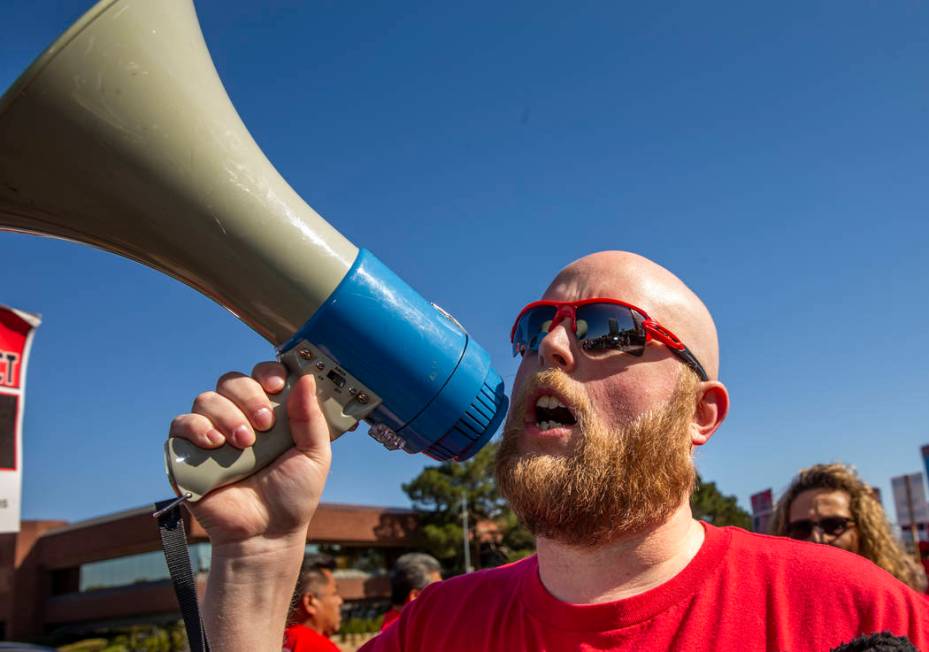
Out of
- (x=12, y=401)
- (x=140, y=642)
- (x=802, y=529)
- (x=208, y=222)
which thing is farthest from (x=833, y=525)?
(x=140, y=642)

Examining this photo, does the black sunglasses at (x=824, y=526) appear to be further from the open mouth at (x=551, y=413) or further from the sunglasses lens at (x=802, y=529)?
the open mouth at (x=551, y=413)

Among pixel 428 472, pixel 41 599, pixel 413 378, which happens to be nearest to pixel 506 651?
pixel 413 378

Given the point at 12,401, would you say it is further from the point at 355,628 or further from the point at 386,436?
the point at 355,628

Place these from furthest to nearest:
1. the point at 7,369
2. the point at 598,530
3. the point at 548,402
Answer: the point at 7,369, the point at 548,402, the point at 598,530

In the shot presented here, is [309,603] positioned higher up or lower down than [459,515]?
lower down

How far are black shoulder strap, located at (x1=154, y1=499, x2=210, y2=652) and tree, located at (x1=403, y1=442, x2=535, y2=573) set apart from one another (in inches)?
1420

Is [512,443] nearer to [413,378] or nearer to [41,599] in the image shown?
[413,378]

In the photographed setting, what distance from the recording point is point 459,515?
1508 inches

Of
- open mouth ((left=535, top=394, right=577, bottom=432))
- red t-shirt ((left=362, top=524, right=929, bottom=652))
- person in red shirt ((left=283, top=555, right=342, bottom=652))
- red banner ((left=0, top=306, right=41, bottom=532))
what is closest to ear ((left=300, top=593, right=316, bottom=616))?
person in red shirt ((left=283, top=555, right=342, bottom=652))

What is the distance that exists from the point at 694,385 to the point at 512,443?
0.48 m

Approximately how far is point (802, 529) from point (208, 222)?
3580 millimetres

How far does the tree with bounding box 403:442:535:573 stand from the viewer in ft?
124

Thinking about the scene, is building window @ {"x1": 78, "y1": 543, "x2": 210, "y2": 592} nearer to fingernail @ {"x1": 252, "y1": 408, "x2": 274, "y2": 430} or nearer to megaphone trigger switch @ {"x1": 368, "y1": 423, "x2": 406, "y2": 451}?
megaphone trigger switch @ {"x1": 368, "y1": 423, "x2": 406, "y2": 451}

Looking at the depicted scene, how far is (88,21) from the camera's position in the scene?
1.45 metres
